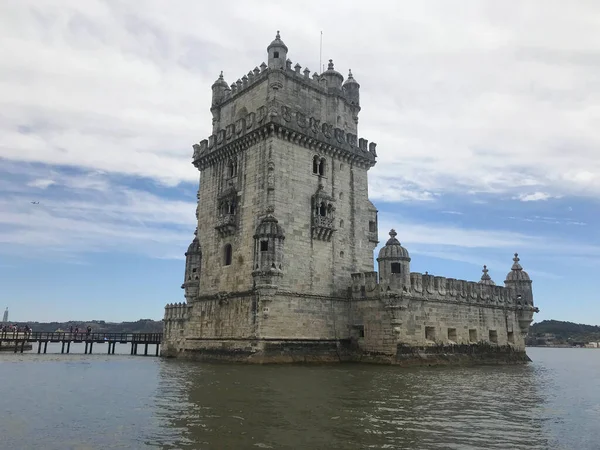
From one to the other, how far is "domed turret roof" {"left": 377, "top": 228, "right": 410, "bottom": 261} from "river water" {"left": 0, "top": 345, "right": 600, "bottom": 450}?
946 centimetres

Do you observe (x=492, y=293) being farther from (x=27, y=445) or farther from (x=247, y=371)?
(x=27, y=445)

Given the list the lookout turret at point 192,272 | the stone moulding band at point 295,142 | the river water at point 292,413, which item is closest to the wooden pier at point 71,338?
the lookout turret at point 192,272

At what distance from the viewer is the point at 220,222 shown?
35250 mm

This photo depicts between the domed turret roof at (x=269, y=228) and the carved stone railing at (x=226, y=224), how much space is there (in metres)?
3.30

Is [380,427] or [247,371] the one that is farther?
[247,371]

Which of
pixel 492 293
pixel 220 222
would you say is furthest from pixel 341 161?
pixel 492 293

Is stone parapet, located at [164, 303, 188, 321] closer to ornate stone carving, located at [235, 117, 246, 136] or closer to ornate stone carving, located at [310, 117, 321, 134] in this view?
ornate stone carving, located at [235, 117, 246, 136]

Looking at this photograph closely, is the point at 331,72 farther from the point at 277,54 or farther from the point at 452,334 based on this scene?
the point at 452,334

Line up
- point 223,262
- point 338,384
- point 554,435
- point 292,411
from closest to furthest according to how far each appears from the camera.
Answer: point 554,435
point 292,411
point 338,384
point 223,262

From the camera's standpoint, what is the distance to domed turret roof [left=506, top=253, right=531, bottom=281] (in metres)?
42.0

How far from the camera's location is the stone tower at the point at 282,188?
32.6 m

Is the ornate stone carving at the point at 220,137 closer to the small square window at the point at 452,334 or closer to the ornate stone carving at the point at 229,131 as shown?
the ornate stone carving at the point at 229,131

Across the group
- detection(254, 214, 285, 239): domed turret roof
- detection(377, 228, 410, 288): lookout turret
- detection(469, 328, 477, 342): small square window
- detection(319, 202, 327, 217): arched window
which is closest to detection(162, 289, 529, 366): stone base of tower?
detection(469, 328, 477, 342): small square window

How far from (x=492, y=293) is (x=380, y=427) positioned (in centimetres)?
3007
